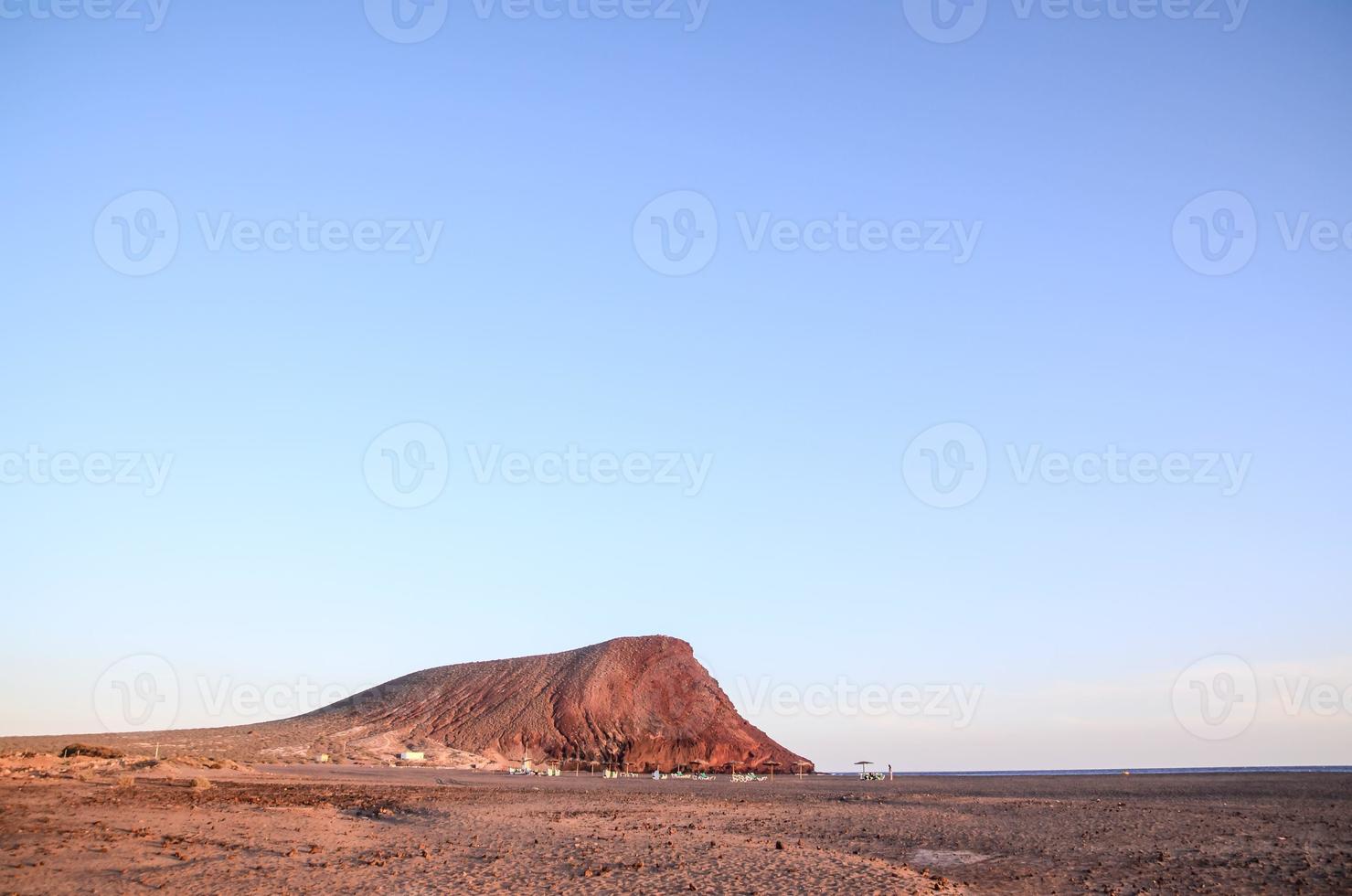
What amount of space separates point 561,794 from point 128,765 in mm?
21941

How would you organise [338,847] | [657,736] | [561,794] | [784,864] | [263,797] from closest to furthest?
[784,864] < [338,847] < [263,797] < [561,794] < [657,736]

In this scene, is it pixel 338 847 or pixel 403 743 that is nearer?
pixel 338 847

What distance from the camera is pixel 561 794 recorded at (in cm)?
4131

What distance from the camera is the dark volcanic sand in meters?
16.8

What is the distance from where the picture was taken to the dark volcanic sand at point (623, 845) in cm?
1683

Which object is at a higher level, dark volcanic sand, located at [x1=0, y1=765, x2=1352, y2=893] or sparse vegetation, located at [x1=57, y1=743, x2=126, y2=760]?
dark volcanic sand, located at [x1=0, y1=765, x2=1352, y2=893]

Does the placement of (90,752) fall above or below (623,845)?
below

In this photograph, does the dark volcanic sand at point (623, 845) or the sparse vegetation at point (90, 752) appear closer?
the dark volcanic sand at point (623, 845)

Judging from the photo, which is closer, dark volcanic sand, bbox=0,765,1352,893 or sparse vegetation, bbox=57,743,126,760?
dark volcanic sand, bbox=0,765,1352,893

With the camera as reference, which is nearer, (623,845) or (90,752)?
(623,845)

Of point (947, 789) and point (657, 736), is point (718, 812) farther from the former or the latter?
point (657, 736)

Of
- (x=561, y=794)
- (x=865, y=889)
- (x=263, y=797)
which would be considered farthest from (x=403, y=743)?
(x=865, y=889)

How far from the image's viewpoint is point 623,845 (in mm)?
21547

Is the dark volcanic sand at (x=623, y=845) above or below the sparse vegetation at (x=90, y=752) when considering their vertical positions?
above
